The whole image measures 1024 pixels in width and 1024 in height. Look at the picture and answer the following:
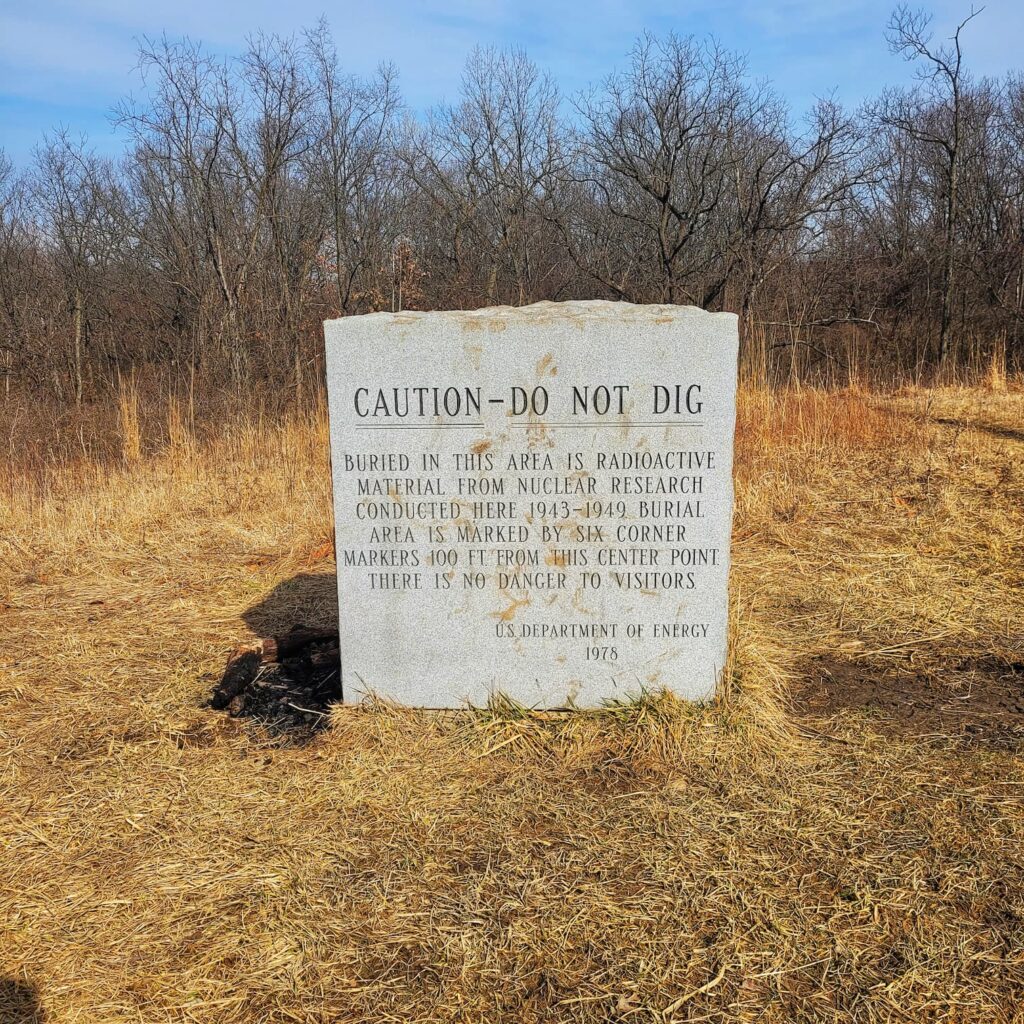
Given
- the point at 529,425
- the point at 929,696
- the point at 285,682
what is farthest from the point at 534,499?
the point at 929,696

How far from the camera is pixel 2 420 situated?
1260 centimetres

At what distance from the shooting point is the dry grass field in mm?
2021

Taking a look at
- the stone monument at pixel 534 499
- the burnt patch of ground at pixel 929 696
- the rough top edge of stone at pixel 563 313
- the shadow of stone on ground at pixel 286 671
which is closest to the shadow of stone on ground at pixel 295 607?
the shadow of stone on ground at pixel 286 671

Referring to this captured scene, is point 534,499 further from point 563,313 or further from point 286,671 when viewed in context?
point 286,671

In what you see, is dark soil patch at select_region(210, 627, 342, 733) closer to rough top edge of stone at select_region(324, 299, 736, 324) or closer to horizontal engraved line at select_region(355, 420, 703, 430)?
horizontal engraved line at select_region(355, 420, 703, 430)

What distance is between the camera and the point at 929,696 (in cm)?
357

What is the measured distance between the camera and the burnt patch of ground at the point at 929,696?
326 cm

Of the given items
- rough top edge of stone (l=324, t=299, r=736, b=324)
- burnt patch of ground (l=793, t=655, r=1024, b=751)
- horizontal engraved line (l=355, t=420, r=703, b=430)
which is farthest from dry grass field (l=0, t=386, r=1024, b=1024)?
rough top edge of stone (l=324, t=299, r=736, b=324)

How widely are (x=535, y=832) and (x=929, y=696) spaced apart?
2.04 metres

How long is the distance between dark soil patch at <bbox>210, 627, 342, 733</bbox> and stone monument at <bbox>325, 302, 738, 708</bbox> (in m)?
0.38

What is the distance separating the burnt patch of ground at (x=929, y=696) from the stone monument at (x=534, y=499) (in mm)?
677

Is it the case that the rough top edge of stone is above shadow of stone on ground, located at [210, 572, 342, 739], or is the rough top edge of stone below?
above

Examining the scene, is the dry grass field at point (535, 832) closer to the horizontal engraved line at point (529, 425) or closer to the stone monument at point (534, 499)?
the stone monument at point (534, 499)

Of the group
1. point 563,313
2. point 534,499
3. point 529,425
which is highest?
point 563,313
